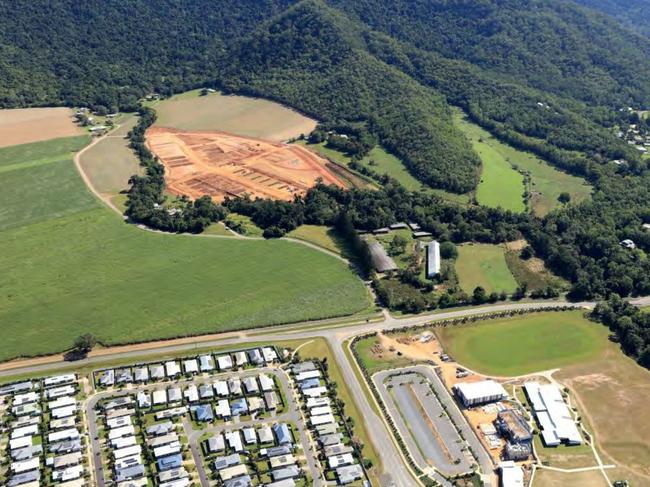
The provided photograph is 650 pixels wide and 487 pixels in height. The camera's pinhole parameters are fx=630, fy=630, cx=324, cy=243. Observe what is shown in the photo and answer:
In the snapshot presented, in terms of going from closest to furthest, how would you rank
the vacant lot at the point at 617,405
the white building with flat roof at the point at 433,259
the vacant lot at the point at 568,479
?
the vacant lot at the point at 568,479
the vacant lot at the point at 617,405
the white building with flat roof at the point at 433,259

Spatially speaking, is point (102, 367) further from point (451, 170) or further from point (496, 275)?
point (451, 170)

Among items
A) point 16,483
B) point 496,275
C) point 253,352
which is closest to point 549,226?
point 496,275

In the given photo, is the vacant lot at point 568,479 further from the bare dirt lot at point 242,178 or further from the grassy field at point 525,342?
the bare dirt lot at point 242,178

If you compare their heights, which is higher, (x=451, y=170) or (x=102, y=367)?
(x=451, y=170)

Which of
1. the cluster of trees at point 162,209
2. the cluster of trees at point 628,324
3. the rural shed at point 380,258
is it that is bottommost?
the cluster of trees at point 162,209

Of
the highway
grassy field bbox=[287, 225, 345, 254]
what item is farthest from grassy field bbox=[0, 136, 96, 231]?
the highway

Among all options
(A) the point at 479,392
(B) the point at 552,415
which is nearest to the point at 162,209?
(A) the point at 479,392

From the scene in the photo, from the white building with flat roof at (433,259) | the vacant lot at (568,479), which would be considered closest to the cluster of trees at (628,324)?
the vacant lot at (568,479)
